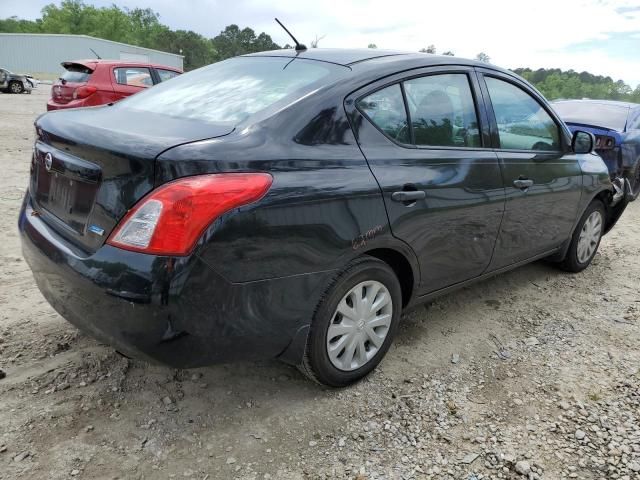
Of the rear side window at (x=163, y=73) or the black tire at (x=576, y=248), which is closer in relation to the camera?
the black tire at (x=576, y=248)

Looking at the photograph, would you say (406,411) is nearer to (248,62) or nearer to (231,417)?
(231,417)

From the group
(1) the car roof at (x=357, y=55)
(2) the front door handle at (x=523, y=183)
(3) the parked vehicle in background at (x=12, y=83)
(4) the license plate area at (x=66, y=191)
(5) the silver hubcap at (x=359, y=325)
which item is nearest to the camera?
(4) the license plate area at (x=66, y=191)

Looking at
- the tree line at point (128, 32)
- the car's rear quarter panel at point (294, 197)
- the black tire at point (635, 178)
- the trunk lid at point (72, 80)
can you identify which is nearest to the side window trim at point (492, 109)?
the car's rear quarter panel at point (294, 197)

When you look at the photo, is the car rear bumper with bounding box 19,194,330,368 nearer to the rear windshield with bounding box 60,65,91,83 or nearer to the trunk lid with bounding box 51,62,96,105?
the trunk lid with bounding box 51,62,96,105

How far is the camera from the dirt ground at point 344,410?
2189 mm

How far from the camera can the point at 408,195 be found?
2.59 metres

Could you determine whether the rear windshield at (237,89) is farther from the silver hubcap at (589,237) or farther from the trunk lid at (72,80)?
the trunk lid at (72,80)

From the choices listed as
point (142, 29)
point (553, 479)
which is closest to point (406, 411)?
point (553, 479)

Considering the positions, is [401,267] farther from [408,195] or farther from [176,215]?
[176,215]

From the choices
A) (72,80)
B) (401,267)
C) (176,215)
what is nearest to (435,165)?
(401,267)

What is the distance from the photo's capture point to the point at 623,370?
3.06 m

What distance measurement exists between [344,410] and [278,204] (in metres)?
1.12

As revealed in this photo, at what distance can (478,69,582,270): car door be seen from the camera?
10.8ft

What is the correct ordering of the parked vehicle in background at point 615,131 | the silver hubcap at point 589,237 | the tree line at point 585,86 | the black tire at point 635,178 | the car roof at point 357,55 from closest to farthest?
the car roof at point 357,55, the silver hubcap at point 589,237, the parked vehicle in background at point 615,131, the black tire at point 635,178, the tree line at point 585,86
